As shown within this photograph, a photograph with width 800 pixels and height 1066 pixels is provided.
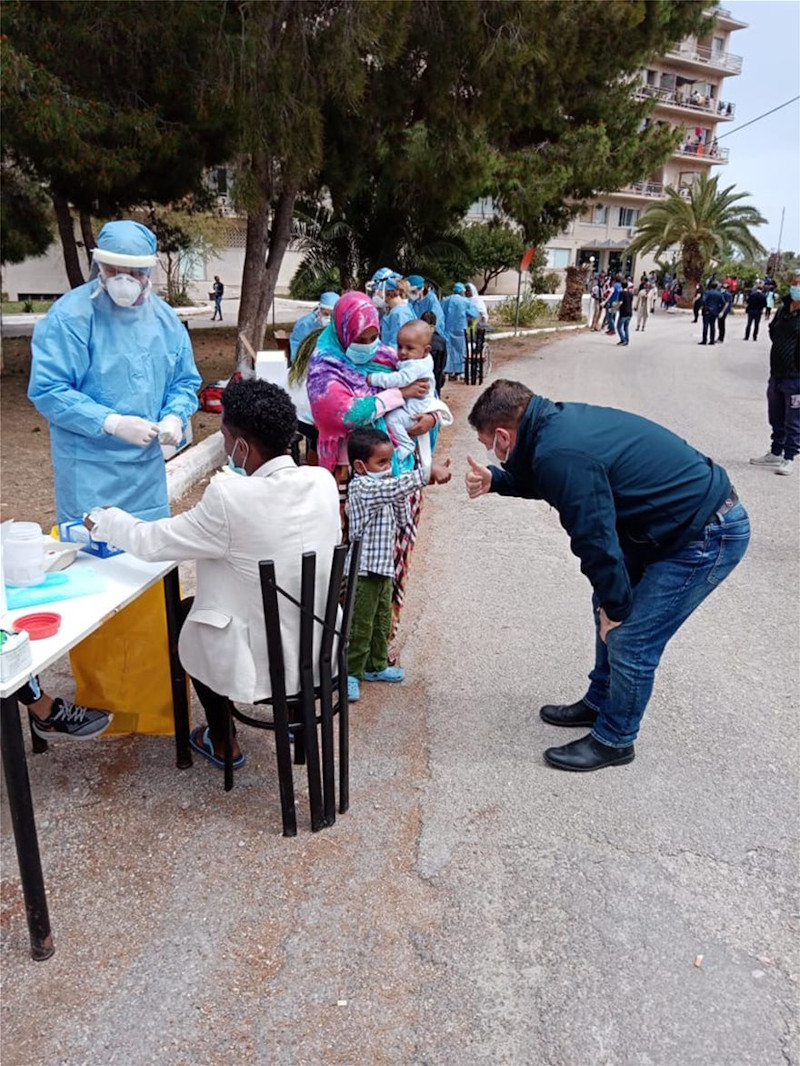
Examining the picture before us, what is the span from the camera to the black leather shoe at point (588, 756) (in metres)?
3.26

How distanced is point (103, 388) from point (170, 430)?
31cm

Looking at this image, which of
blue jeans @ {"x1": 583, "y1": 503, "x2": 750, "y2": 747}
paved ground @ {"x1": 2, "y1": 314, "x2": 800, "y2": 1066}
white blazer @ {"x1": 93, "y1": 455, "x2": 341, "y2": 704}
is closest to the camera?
paved ground @ {"x1": 2, "y1": 314, "x2": 800, "y2": 1066}

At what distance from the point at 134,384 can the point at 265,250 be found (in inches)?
356

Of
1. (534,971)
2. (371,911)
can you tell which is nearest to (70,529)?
(371,911)

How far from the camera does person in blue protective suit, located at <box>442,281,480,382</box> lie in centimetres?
1240

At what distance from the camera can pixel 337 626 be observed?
2.81 metres

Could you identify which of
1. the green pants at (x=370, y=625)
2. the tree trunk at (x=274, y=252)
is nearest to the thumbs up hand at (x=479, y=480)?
the green pants at (x=370, y=625)

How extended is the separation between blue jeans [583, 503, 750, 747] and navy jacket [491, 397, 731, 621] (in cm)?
6

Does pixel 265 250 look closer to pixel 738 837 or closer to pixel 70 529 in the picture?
pixel 70 529

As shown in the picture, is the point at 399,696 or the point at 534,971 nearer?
the point at 534,971

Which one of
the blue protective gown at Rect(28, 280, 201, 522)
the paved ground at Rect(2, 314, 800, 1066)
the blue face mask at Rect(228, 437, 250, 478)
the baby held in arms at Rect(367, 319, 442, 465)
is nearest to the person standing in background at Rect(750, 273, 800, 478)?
the paved ground at Rect(2, 314, 800, 1066)

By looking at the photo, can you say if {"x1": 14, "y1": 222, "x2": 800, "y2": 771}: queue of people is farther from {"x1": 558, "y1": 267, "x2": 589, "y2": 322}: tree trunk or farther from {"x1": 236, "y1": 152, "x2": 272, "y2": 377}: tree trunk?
{"x1": 558, "y1": 267, "x2": 589, "y2": 322}: tree trunk

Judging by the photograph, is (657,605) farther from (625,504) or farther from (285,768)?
(285,768)

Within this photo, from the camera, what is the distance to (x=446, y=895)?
102 inches
